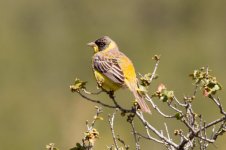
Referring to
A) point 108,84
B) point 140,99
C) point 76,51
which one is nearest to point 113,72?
point 108,84

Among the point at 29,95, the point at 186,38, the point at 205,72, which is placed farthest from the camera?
the point at 186,38

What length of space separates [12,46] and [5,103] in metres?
3.16

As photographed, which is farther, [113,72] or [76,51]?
[76,51]

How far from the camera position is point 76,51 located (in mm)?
25562

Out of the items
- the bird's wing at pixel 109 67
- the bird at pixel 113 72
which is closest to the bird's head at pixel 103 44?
the bird at pixel 113 72

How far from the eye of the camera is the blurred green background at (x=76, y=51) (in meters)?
21.0

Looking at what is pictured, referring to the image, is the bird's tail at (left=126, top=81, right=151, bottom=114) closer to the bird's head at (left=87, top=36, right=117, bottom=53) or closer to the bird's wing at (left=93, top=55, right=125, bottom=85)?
the bird's wing at (left=93, top=55, right=125, bottom=85)

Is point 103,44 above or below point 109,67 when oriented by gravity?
above

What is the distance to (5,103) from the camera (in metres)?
22.5

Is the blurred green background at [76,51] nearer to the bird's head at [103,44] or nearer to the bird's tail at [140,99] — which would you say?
the bird's head at [103,44]

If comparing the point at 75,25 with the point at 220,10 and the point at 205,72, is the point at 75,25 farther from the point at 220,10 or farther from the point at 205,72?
the point at 205,72

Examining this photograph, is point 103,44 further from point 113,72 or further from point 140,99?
point 140,99

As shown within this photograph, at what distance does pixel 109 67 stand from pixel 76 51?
673 inches

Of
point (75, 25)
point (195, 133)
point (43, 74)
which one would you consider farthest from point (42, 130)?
point (195, 133)
